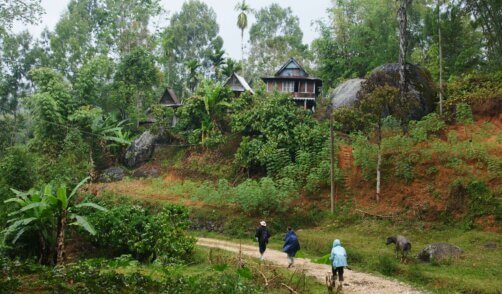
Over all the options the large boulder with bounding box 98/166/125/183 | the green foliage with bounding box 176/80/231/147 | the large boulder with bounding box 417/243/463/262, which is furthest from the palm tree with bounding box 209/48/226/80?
the large boulder with bounding box 417/243/463/262

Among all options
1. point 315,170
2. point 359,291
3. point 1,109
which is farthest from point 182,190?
point 1,109

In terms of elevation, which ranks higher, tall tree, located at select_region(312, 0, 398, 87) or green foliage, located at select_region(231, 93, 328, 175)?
tall tree, located at select_region(312, 0, 398, 87)

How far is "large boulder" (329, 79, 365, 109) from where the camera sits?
3158cm

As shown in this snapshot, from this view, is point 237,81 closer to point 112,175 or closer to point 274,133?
point 112,175

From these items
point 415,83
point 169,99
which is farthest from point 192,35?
point 415,83

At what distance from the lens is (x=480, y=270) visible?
1338cm

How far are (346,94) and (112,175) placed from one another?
17.4 meters

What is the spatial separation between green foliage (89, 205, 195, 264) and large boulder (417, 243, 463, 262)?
7.32m

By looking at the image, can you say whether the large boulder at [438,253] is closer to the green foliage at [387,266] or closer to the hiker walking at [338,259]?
the green foliage at [387,266]

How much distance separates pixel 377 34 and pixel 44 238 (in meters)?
33.4

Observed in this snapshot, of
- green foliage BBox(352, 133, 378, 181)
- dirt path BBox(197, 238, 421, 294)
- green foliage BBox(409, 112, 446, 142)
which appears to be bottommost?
dirt path BBox(197, 238, 421, 294)

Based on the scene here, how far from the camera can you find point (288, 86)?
4253 centimetres

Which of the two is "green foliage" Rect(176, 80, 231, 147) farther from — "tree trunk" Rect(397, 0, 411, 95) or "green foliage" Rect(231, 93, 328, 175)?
→ "tree trunk" Rect(397, 0, 411, 95)

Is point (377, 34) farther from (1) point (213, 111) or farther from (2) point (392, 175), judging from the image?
(2) point (392, 175)
